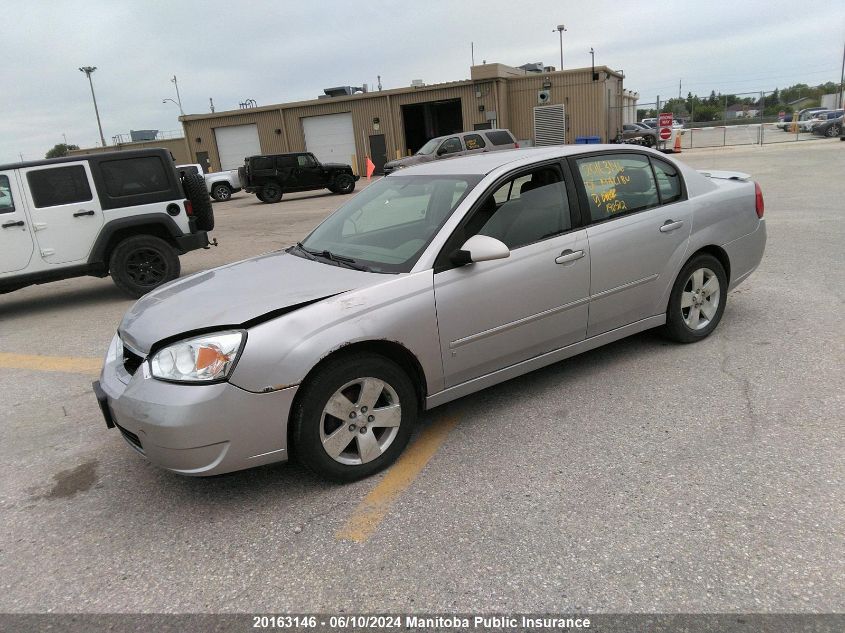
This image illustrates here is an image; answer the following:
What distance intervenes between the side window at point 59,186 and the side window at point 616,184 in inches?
257

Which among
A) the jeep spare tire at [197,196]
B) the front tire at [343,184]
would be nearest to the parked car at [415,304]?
the jeep spare tire at [197,196]

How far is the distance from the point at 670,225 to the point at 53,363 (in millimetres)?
5404

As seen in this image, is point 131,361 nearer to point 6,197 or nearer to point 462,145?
point 6,197

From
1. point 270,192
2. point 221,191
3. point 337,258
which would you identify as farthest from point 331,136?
point 337,258

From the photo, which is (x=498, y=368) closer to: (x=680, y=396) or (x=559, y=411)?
(x=559, y=411)

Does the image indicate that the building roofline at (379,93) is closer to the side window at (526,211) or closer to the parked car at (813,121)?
the parked car at (813,121)

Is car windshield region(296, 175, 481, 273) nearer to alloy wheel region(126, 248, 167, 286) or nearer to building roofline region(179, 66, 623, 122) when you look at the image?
alloy wheel region(126, 248, 167, 286)

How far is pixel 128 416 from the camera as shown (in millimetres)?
2934

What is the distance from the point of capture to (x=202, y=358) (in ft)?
9.18

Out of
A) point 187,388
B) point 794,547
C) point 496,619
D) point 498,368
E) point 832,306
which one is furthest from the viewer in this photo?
point 832,306

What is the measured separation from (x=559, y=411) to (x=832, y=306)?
10.7 feet

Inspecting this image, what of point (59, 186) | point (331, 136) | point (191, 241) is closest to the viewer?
point (59, 186)

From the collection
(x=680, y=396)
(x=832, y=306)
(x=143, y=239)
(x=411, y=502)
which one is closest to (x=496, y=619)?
(x=411, y=502)

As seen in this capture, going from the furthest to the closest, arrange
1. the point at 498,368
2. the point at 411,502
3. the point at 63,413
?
the point at 63,413 < the point at 498,368 < the point at 411,502
